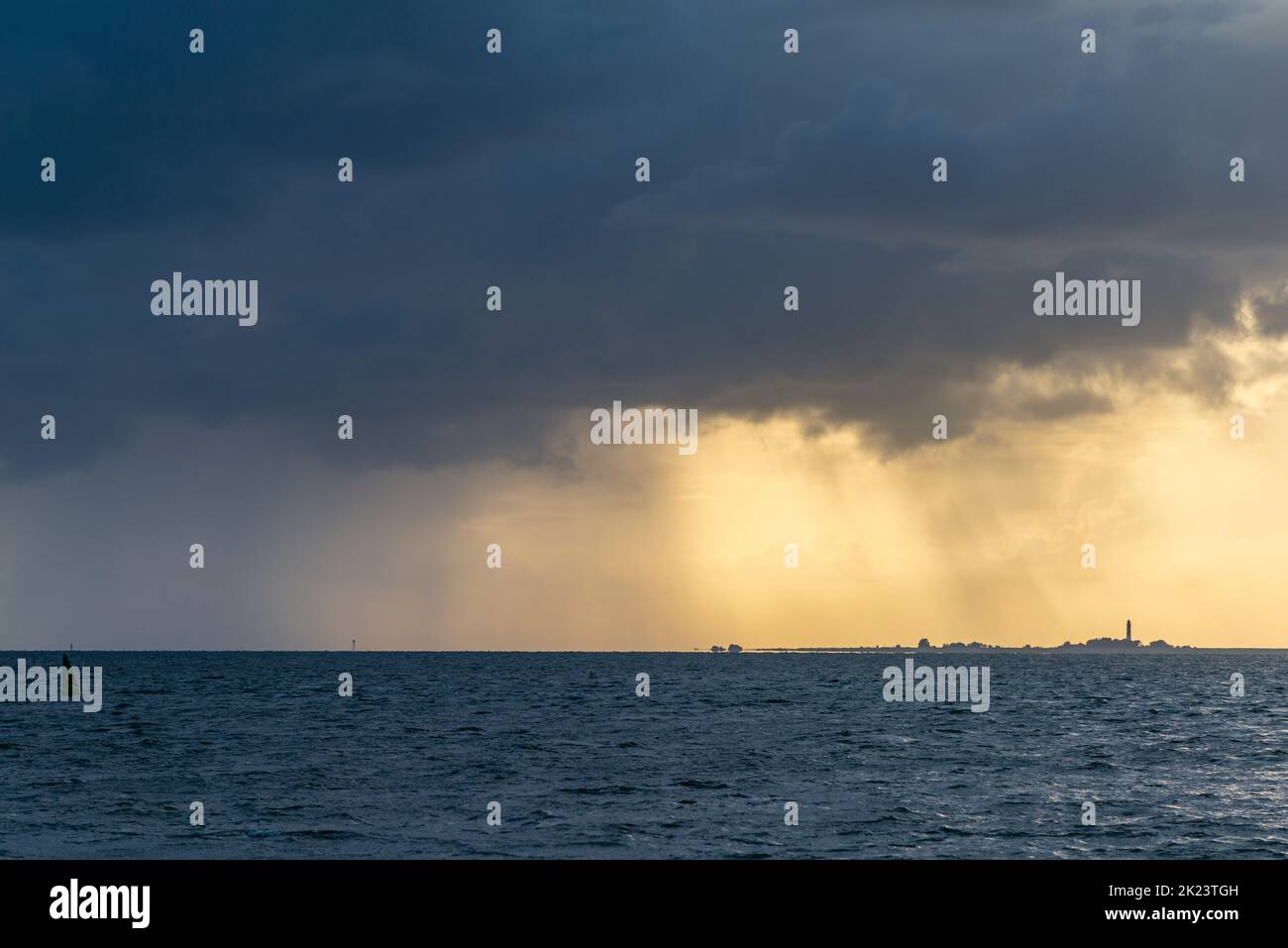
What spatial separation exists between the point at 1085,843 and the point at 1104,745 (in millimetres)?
35099

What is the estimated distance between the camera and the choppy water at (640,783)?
112 ft

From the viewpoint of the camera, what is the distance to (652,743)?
64625 mm

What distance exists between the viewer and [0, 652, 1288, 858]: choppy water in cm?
3400

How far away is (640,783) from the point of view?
47.1 metres
